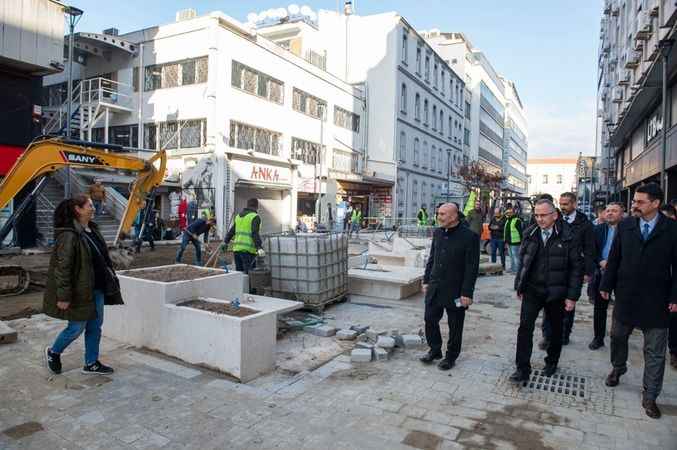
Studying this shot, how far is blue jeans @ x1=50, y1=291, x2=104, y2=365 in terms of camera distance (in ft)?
15.8

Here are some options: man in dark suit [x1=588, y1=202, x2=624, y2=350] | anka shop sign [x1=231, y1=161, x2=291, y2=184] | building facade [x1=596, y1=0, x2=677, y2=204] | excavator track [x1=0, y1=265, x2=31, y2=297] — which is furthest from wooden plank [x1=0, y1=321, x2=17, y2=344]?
anka shop sign [x1=231, y1=161, x2=291, y2=184]

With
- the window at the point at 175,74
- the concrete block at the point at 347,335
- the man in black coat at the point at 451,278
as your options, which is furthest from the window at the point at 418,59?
the man in black coat at the point at 451,278

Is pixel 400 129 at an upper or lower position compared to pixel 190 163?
upper

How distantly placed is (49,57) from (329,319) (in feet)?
46.4

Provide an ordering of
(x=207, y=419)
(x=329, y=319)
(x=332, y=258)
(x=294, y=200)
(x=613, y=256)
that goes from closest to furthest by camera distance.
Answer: (x=207, y=419) < (x=613, y=256) < (x=329, y=319) < (x=332, y=258) < (x=294, y=200)

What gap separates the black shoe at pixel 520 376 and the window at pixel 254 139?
20216 mm

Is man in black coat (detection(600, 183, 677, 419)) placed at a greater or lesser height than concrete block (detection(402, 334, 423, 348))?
greater

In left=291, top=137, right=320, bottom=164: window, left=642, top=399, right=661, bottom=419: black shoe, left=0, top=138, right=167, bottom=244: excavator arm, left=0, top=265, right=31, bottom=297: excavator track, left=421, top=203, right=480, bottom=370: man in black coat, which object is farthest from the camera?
Result: left=291, top=137, right=320, bottom=164: window

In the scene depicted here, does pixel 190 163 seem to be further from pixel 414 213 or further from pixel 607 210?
pixel 414 213

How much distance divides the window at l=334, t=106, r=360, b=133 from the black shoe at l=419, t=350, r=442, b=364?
2756cm

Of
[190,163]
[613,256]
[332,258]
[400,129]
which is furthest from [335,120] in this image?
[613,256]

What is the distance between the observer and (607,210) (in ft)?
21.9

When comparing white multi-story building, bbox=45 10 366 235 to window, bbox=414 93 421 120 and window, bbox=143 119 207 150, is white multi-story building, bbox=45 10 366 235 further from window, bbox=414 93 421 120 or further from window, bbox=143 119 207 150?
window, bbox=414 93 421 120

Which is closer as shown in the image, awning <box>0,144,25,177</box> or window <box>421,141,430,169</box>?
awning <box>0,144,25,177</box>
